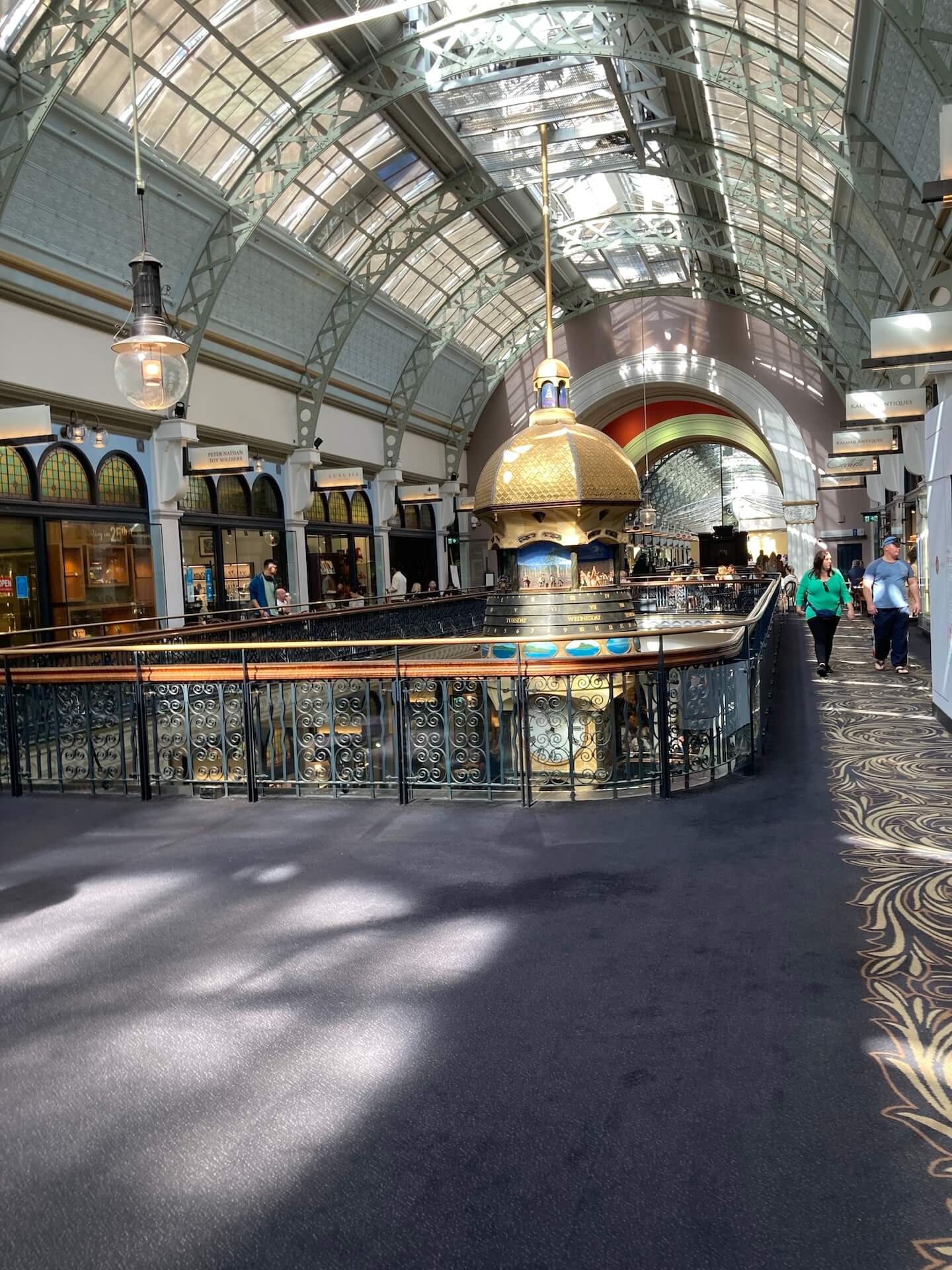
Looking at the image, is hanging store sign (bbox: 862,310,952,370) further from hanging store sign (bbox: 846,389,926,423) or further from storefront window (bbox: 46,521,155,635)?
storefront window (bbox: 46,521,155,635)

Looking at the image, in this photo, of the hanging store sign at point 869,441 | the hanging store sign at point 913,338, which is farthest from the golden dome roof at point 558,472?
the hanging store sign at point 869,441

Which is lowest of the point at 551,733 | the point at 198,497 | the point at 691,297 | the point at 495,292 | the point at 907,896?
the point at 907,896

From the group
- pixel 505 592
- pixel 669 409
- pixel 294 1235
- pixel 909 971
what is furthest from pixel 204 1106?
pixel 669 409

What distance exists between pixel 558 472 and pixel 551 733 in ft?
17.0

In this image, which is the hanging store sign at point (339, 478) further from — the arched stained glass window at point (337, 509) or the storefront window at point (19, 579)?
the storefront window at point (19, 579)

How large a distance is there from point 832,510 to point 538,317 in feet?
37.6

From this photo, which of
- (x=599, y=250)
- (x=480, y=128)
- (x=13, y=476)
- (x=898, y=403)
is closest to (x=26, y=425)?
(x=13, y=476)

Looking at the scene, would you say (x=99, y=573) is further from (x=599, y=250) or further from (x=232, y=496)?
(x=599, y=250)

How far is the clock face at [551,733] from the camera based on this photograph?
7.20 metres

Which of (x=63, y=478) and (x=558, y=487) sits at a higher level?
(x=63, y=478)

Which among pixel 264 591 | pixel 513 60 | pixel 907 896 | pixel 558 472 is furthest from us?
pixel 513 60

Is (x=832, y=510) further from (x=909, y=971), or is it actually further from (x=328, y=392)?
(x=909, y=971)

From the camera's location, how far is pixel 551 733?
6.96m

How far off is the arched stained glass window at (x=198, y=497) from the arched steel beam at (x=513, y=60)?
2627 millimetres
